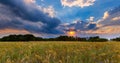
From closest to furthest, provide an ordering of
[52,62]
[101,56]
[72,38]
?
[52,62]
[101,56]
[72,38]

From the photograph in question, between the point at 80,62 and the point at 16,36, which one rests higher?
the point at 16,36

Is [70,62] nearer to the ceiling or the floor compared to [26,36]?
nearer to the floor

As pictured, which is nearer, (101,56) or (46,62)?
(46,62)

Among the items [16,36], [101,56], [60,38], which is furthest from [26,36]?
[101,56]

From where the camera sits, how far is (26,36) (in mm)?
80812

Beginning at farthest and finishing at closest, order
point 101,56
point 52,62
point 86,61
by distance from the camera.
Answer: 1. point 101,56
2. point 86,61
3. point 52,62

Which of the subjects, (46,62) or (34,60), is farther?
(34,60)

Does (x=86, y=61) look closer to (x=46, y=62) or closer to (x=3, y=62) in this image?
(x=46, y=62)

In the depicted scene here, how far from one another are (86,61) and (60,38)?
69.8 metres

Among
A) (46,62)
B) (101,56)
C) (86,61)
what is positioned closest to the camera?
(46,62)

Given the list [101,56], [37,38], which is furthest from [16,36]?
[101,56]

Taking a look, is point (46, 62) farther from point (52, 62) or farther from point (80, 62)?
point (80, 62)

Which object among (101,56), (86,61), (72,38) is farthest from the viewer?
(72,38)

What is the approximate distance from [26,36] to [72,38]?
1558 cm
